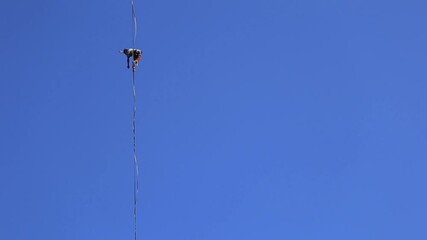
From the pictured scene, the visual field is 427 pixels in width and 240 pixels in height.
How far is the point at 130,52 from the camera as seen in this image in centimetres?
429
